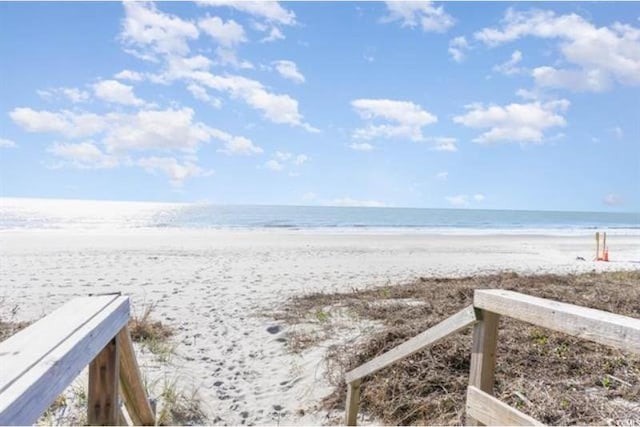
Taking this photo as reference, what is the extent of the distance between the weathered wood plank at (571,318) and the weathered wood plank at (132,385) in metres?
2.00

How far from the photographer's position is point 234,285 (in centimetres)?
1091

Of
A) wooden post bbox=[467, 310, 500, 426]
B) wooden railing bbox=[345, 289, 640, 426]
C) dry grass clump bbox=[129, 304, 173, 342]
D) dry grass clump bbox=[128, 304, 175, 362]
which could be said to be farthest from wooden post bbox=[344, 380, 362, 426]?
dry grass clump bbox=[129, 304, 173, 342]

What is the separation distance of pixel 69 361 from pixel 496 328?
177 cm

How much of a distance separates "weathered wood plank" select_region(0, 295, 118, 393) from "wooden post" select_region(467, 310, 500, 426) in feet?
5.74

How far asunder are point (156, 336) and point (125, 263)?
9082 mm

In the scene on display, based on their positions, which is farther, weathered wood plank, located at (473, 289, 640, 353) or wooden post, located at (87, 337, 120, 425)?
wooden post, located at (87, 337, 120, 425)

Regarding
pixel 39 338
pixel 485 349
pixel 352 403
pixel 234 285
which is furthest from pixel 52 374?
pixel 234 285

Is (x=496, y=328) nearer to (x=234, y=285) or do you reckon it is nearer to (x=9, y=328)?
(x=9, y=328)

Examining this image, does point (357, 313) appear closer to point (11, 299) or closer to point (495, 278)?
point (495, 278)

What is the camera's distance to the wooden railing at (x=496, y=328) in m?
1.60

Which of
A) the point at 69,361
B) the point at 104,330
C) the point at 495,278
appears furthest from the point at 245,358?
the point at 495,278

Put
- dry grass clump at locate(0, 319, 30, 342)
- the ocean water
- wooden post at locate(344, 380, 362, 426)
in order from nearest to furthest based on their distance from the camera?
wooden post at locate(344, 380, 362, 426)
dry grass clump at locate(0, 319, 30, 342)
the ocean water

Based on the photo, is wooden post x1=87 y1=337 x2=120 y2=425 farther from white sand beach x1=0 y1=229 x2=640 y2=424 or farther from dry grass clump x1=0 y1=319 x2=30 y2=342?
dry grass clump x1=0 y1=319 x2=30 y2=342

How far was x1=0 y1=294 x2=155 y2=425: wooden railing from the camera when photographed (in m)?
1.28
